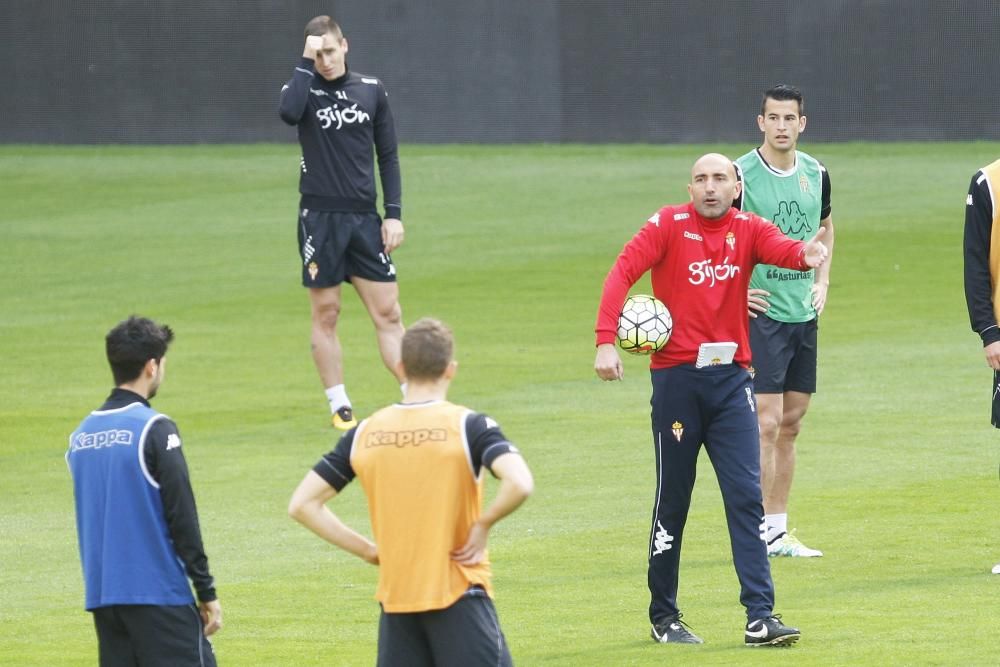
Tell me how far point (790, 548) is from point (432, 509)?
15.8 ft

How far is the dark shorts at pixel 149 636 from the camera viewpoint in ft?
20.5

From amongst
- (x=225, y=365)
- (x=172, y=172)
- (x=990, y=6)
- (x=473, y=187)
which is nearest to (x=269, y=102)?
(x=172, y=172)

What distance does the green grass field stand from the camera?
891cm

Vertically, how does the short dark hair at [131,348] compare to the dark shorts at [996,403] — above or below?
above

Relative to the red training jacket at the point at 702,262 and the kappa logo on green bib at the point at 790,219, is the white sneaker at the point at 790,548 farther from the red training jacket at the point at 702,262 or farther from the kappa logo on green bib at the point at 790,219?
the red training jacket at the point at 702,262

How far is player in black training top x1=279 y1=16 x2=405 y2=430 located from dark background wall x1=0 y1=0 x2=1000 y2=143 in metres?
24.2

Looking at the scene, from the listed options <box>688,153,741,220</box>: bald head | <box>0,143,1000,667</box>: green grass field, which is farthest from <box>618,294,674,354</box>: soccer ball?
<box>0,143,1000,667</box>: green grass field

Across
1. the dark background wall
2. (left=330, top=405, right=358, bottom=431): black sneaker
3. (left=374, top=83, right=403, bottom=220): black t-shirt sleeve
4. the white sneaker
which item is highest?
the dark background wall

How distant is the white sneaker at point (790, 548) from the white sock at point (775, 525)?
32 mm

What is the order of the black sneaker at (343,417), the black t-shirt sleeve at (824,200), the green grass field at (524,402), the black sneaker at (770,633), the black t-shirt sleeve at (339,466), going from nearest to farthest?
the black t-shirt sleeve at (339,466) < the black sneaker at (770,633) < the green grass field at (524,402) < the black t-shirt sleeve at (824,200) < the black sneaker at (343,417)

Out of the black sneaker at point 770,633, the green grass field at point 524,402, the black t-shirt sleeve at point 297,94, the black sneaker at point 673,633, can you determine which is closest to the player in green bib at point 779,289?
the green grass field at point 524,402

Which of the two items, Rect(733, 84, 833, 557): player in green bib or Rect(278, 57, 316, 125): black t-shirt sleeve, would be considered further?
Rect(278, 57, 316, 125): black t-shirt sleeve

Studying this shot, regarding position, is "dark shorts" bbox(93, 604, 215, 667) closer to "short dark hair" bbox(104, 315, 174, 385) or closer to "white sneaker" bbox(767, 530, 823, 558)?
"short dark hair" bbox(104, 315, 174, 385)

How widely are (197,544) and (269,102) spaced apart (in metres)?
32.9
